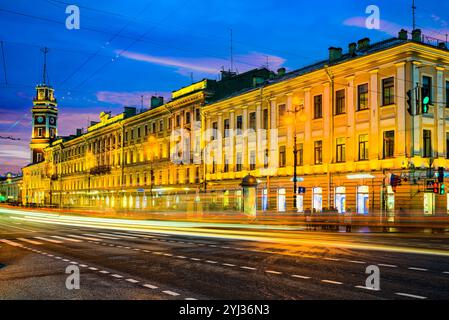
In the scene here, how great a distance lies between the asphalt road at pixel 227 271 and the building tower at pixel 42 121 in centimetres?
12532

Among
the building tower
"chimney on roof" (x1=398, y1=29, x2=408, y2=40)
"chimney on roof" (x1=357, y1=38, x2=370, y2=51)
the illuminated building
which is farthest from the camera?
the building tower

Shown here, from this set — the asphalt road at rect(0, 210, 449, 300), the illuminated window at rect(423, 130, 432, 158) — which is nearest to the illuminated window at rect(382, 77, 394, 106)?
the illuminated window at rect(423, 130, 432, 158)

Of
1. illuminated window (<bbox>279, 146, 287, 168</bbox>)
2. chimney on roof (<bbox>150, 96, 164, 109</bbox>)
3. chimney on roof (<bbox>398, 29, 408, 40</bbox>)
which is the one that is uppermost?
chimney on roof (<bbox>150, 96, 164, 109</bbox>)

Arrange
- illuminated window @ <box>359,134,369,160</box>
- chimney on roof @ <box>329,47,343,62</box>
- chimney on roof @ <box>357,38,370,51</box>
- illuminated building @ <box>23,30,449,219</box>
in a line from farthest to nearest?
chimney on roof @ <box>329,47,343,62</box> → chimney on roof @ <box>357,38,370,51</box> → illuminated window @ <box>359,134,369,160</box> → illuminated building @ <box>23,30,449,219</box>

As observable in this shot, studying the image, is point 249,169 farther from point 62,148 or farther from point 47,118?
point 47,118

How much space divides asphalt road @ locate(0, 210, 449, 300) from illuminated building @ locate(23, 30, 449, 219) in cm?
883

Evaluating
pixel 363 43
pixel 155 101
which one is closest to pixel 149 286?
pixel 363 43

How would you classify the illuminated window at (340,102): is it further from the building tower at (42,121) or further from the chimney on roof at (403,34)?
the building tower at (42,121)

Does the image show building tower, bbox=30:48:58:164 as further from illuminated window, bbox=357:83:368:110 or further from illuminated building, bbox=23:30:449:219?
illuminated window, bbox=357:83:368:110

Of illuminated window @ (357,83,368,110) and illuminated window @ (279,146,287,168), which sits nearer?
illuminated window @ (357,83,368,110)

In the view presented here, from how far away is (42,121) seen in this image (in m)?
140

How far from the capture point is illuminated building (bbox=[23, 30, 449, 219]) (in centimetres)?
3328

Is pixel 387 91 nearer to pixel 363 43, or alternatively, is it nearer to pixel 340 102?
pixel 340 102

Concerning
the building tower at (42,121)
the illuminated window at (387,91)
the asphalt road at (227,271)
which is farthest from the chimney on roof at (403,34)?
the building tower at (42,121)
